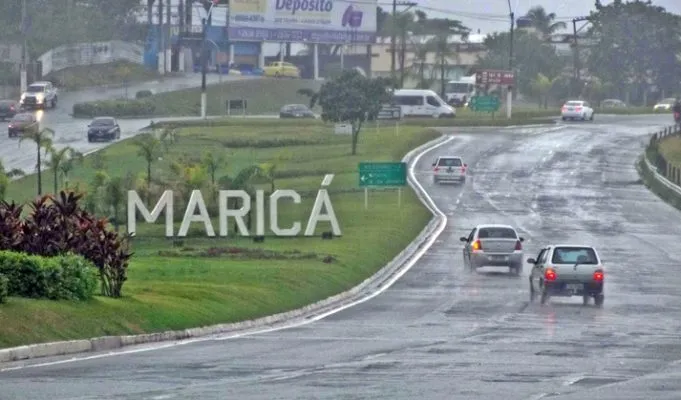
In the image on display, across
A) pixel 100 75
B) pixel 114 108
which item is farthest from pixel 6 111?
pixel 100 75

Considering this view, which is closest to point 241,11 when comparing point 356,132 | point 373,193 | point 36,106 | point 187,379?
point 36,106

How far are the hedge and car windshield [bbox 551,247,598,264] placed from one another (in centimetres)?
1611

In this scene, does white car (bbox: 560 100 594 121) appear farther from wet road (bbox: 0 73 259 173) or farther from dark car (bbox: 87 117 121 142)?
dark car (bbox: 87 117 121 142)

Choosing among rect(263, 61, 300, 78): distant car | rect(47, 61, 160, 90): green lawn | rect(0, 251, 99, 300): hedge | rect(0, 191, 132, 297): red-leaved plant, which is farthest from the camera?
rect(263, 61, 300, 78): distant car

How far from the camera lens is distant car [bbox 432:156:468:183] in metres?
78.9

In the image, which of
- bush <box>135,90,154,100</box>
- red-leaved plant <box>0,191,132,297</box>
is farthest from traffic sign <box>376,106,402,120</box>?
red-leaved plant <box>0,191,132,297</box>

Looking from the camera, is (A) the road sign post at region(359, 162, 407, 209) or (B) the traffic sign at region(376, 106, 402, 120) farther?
(B) the traffic sign at region(376, 106, 402, 120)

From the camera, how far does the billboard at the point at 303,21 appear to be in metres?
139

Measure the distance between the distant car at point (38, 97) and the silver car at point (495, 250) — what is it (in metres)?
61.9

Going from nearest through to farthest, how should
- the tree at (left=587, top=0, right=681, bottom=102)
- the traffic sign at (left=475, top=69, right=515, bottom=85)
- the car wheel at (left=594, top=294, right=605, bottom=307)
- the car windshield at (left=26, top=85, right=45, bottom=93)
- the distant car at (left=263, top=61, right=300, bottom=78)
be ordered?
the car wheel at (left=594, top=294, right=605, bottom=307)
the car windshield at (left=26, top=85, right=45, bottom=93)
the traffic sign at (left=475, top=69, right=515, bottom=85)
the distant car at (left=263, top=61, right=300, bottom=78)
the tree at (left=587, top=0, right=681, bottom=102)

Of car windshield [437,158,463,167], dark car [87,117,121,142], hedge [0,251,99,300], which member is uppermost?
dark car [87,117,121,142]

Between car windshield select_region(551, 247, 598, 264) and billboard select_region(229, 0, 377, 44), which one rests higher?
billboard select_region(229, 0, 377, 44)

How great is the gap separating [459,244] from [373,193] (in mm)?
15205

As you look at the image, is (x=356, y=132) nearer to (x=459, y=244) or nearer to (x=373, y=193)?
(x=373, y=193)
